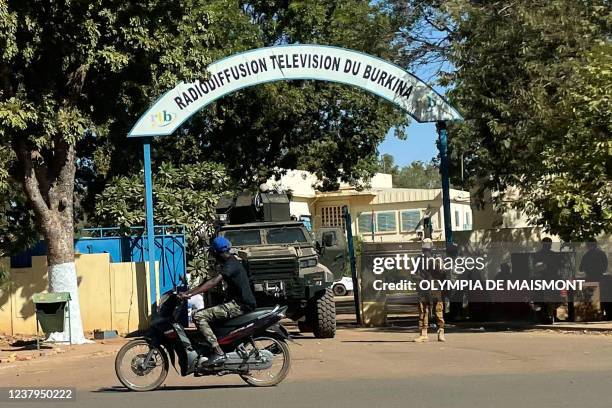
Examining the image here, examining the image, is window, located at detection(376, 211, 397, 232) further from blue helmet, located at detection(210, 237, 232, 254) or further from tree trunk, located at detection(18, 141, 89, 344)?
blue helmet, located at detection(210, 237, 232, 254)

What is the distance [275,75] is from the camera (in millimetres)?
19188

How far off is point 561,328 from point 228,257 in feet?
31.5

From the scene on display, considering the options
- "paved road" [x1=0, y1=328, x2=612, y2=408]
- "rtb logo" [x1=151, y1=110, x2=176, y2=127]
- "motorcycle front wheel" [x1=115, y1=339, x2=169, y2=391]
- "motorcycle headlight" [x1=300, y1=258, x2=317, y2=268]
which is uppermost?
"rtb logo" [x1=151, y1=110, x2=176, y2=127]

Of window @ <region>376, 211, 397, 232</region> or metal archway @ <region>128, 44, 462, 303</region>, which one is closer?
metal archway @ <region>128, 44, 462, 303</region>

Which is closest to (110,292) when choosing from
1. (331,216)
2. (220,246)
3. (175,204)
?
(175,204)

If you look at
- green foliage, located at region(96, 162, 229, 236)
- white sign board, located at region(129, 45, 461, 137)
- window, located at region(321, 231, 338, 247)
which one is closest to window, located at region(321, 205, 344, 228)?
green foliage, located at region(96, 162, 229, 236)

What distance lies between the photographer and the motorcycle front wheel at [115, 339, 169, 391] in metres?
10.2

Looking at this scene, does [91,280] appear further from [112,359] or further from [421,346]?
[421,346]

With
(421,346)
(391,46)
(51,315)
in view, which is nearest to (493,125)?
(391,46)

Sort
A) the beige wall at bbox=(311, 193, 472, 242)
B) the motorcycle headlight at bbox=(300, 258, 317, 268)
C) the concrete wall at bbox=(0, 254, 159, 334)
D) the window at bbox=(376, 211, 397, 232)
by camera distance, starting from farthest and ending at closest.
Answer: the window at bbox=(376, 211, 397, 232)
the beige wall at bbox=(311, 193, 472, 242)
the concrete wall at bbox=(0, 254, 159, 334)
the motorcycle headlight at bbox=(300, 258, 317, 268)

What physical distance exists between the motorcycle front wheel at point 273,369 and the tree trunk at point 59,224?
7593 millimetres

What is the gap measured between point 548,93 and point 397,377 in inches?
344

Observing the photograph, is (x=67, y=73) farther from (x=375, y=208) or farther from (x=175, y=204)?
(x=375, y=208)

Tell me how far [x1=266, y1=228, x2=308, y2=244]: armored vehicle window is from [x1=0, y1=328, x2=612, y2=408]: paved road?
2.17 metres
